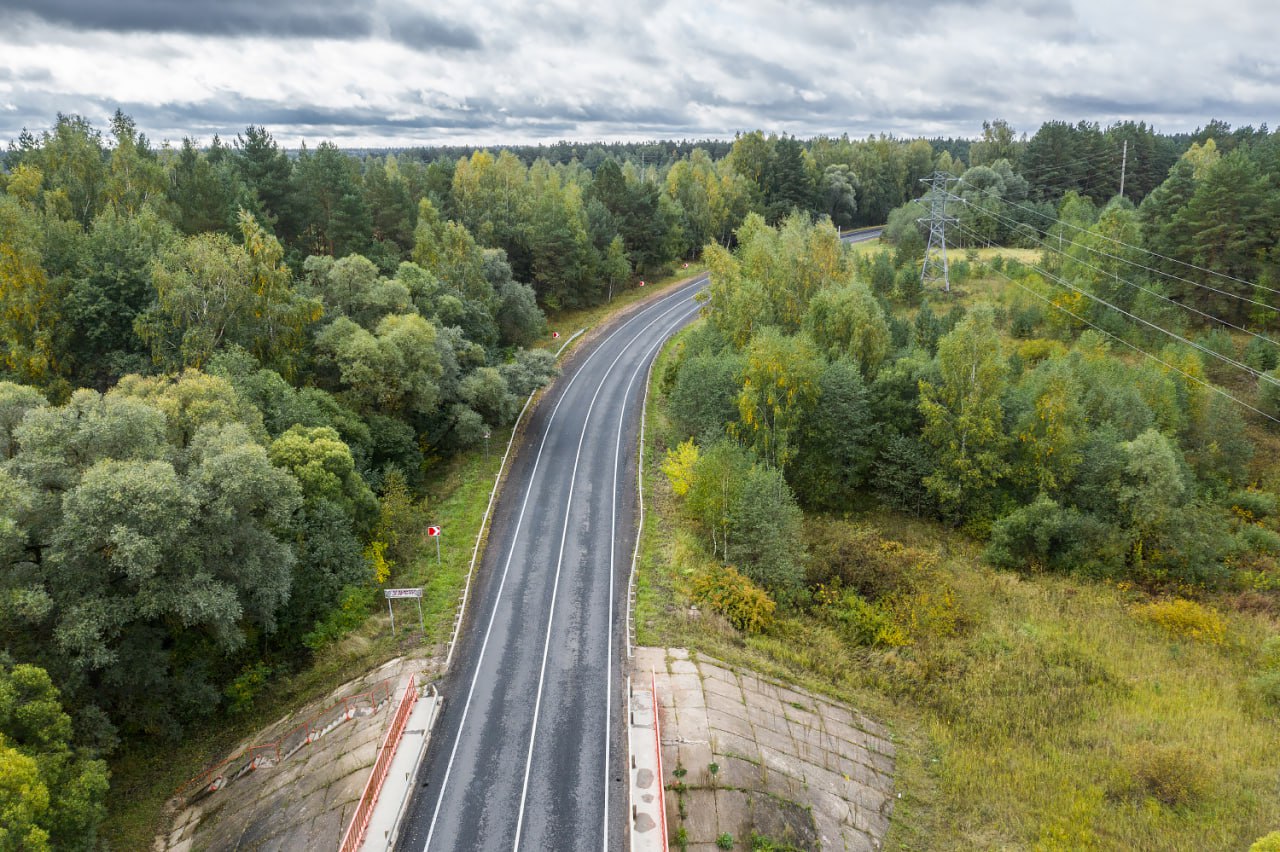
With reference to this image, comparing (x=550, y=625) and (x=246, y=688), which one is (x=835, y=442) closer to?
(x=550, y=625)

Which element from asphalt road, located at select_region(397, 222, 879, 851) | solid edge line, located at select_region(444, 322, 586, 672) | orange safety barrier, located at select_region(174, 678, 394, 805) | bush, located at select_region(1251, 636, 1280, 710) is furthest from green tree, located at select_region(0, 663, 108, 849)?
bush, located at select_region(1251, 636, 1280, 710)

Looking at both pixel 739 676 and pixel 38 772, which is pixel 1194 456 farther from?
pixel 38 772

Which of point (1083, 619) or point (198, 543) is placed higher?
point (198, 543)

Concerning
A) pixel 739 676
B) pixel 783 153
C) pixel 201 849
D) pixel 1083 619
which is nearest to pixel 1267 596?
pixel 1083 619

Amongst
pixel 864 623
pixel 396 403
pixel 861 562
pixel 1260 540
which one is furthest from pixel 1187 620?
pixel 396 403

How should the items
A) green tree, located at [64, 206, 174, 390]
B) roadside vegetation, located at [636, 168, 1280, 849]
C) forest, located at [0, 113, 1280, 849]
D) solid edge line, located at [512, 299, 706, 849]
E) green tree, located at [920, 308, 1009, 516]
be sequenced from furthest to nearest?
1. green tree, located at [920, 308, 1009, 516]
2. green tree, located at [64, 206, 174, 390]
3. roadside vegetation, located at [636, 168, 1280, 849]
4. forest, located at [0, 113, 1280, 849]
5. solid edge line, located at [512, 299, 706, 849]

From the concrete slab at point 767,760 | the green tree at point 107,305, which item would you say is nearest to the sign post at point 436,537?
the concrete slab at point 767,760

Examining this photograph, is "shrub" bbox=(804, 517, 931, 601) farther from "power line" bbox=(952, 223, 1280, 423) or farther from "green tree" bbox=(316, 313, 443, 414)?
"power line" bbox=(952, 223, 1280, 423)
